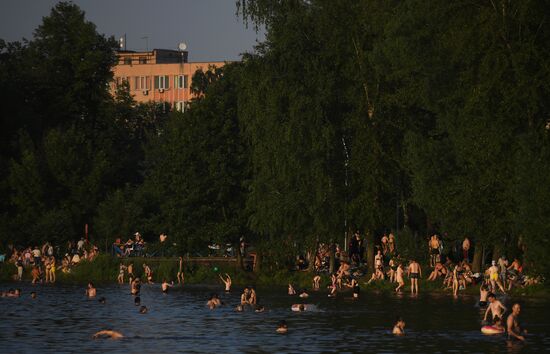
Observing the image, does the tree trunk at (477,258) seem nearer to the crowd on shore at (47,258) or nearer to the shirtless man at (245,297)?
the shirtless man at (245,297)

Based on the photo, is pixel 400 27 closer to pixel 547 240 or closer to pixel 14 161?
pixel 547 240

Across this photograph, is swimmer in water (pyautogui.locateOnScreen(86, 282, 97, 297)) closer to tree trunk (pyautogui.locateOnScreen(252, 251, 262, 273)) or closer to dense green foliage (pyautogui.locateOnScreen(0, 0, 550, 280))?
dense green foliage (pyautogui.locateOnScreen(0, 0, 550, 280))

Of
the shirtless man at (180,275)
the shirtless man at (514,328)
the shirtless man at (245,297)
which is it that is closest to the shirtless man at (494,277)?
the shirtless man at (245,297)

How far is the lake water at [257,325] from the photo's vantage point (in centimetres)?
4388

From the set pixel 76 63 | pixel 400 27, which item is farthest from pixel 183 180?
pixel 76 63

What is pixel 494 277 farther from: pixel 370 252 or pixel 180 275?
pixel 180 275

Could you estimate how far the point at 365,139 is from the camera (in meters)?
72.2

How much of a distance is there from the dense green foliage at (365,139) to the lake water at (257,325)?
5020mm

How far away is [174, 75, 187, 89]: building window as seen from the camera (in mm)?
190375

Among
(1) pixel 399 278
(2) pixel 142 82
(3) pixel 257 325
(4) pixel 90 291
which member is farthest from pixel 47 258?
(2) pixel 142 82

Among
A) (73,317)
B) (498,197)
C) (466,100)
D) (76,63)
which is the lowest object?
(73,317)

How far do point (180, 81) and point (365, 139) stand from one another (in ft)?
396

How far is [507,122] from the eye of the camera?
64.0m

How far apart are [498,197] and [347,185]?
1102 centimetres
